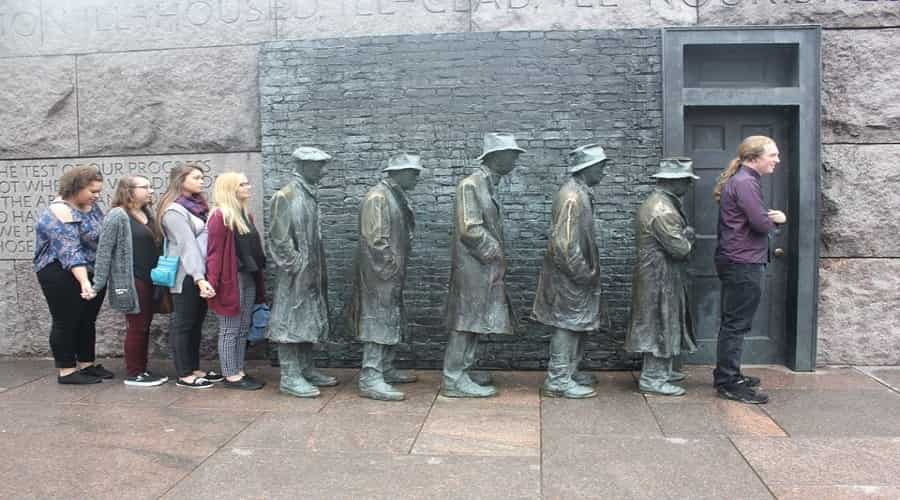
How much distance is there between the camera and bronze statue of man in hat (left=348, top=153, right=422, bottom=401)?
566 cm

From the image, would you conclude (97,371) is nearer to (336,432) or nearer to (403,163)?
(336,432)

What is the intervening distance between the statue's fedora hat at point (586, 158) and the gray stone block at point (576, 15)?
1424 millimetres

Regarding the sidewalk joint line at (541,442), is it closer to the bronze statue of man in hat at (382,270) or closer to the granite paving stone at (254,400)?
the bronze statue of man in hat at (382,270)

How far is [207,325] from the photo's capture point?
725cm

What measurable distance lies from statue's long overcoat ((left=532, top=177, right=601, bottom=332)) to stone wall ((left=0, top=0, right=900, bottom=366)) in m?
0.98

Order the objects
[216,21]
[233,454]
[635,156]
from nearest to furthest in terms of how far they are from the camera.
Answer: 1. [233,454]
2. [635,156]
3. [216,21]

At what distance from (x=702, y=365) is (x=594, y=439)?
2449 mm

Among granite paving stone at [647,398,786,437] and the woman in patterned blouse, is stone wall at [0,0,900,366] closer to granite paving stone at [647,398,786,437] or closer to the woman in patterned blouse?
the woman in patterned blouse

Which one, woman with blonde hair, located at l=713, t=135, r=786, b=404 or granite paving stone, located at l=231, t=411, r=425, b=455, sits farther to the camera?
woman with blonde hair, located at l=713, t=135, r=786, b=404

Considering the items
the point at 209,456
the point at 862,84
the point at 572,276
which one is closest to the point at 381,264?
the point at 572,276

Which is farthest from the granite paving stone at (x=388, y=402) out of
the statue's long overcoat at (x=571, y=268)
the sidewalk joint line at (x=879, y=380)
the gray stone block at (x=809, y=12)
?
the gray stone block at (x=809, y=12)

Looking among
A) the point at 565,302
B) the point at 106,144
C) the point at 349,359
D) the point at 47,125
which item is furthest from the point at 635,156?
the point at 47,125

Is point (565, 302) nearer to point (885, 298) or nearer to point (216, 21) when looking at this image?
point (885, 298)

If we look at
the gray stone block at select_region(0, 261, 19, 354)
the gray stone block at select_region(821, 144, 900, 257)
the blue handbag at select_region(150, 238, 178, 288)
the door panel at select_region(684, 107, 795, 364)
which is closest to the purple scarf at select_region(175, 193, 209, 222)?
the blue handbag at select_region(150, 238, 178, 288)
